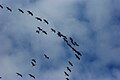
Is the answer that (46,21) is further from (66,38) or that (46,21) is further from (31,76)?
(31,76)

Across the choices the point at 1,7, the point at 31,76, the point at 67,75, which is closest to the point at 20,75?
the point at 31,76

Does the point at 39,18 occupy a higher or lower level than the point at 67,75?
higher

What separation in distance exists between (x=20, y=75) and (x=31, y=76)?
4.33 m

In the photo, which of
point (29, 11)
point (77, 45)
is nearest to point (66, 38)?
point (77, 45)

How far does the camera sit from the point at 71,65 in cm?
18575

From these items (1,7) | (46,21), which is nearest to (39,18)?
(46,21)

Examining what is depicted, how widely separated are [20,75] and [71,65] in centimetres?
2140

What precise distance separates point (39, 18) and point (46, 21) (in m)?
2.73

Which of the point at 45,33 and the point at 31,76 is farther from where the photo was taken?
the point at 31,76

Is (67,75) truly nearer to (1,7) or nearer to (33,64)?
(33,64)

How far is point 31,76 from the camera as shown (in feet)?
641

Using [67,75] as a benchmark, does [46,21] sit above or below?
above

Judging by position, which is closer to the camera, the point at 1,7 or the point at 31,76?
the point at 1,7

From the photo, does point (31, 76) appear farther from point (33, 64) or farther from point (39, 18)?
point (39, 18)
